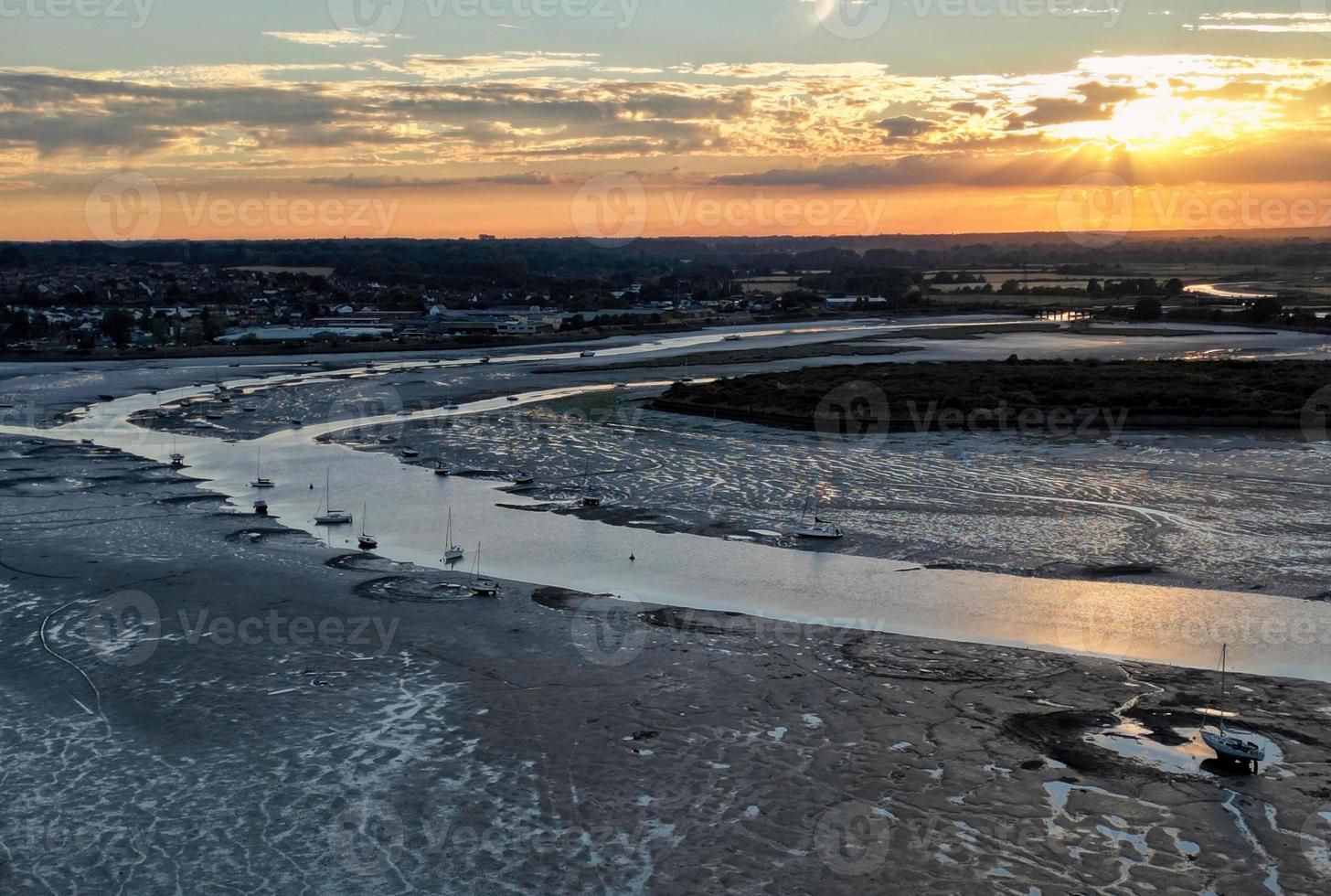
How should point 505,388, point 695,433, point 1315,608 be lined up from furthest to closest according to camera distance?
point 505,388 → point 695,433 → point 1315,608

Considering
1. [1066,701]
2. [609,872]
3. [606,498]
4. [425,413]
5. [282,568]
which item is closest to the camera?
[609,872]

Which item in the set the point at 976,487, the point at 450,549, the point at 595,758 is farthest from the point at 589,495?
the point at 595,758

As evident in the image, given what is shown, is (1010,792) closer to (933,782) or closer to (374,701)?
(933,782)

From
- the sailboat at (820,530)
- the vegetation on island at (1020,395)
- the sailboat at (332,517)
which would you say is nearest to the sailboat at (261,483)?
the sailboat at (332,517)

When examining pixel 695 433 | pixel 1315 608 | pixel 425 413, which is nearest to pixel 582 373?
pixel 425 413

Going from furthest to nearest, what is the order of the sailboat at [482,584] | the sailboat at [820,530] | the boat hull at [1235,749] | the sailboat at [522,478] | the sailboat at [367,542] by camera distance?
the sailboat at [522,478], the sailboat at [820,530], the sailboat at [367,542], the sailboat at [482,584], the boat hull at [1235,749]

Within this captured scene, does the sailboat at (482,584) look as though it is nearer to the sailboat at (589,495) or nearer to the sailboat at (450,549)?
the sailboat at (450,549)
